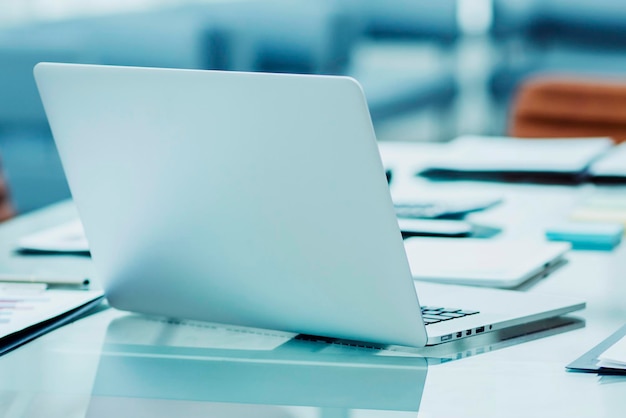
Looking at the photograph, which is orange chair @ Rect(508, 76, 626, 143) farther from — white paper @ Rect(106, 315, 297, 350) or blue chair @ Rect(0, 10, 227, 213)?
blue chair @ Rect(0, 10, 227, 213)

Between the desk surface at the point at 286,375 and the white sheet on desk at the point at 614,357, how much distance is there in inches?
0.6

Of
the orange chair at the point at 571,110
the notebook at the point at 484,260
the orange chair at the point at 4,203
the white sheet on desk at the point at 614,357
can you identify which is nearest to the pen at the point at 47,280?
the notebook at the point at 484,260

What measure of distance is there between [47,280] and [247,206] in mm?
342

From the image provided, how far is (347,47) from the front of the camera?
564 centimetres

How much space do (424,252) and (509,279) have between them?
0.50 ft

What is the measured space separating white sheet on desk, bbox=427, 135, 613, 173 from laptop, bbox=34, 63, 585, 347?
75 cm

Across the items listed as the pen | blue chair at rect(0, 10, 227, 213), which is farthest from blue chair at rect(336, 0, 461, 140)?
the pen

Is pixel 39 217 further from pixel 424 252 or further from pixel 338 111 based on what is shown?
pixel 338 111

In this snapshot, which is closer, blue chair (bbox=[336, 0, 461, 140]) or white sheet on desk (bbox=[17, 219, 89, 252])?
white sheet on desk (bbox=[17, 219, 89, 252])

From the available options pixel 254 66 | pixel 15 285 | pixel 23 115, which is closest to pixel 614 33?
pixel 254 66

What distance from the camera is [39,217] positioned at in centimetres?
160

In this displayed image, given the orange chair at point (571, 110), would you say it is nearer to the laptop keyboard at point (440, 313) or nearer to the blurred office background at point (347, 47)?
the laptop keyboard at point (440, 313)

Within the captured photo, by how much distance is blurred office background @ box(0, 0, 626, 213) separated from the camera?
14.4 feet

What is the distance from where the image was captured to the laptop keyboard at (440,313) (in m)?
0.94
